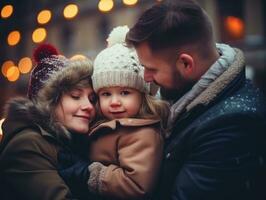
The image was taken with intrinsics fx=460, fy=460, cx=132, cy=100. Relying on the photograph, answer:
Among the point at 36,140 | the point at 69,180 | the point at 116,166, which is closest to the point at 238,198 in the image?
the point at 116,166

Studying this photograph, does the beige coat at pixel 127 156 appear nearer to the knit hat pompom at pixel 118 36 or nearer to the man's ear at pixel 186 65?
the man's ear at pixel 186 65

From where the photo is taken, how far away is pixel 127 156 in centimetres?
310

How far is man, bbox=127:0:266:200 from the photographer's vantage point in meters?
2.69

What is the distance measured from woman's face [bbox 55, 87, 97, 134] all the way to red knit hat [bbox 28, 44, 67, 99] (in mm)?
205

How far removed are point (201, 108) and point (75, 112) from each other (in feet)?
3.49

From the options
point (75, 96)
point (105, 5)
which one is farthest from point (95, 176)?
point (105, 5)

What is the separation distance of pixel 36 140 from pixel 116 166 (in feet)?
1.91

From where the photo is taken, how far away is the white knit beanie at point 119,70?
3.45 metres

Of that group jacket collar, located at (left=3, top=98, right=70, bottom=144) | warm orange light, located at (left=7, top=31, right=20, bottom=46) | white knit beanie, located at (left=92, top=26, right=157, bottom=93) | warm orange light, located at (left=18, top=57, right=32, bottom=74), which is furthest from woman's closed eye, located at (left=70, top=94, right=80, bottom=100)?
warm orange light, located at (left=18, top=57, right=32, bottom=74)

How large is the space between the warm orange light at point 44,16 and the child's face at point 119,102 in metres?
2.15

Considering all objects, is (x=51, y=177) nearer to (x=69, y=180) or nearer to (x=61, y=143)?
(x=69, y=180)

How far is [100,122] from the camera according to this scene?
3.49 metres

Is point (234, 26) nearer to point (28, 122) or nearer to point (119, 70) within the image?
point (119, 70)

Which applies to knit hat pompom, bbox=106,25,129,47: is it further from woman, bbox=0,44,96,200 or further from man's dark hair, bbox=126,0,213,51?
man's dark hair, bbox=126,0,213,51
